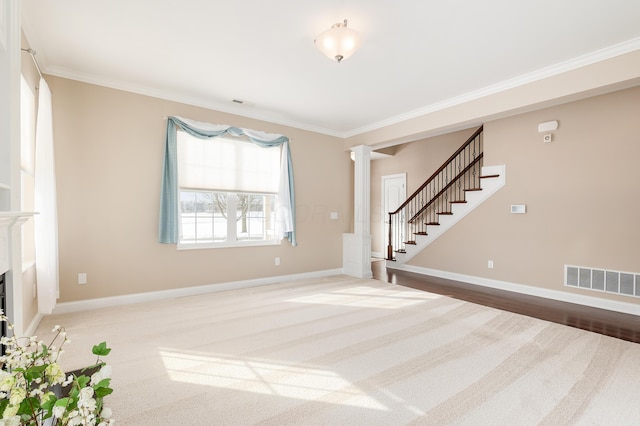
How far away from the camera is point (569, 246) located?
14.2ft

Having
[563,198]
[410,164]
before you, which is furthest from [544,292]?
[410,164]

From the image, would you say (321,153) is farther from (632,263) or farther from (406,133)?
(632,263)

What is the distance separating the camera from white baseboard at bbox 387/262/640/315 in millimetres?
3857

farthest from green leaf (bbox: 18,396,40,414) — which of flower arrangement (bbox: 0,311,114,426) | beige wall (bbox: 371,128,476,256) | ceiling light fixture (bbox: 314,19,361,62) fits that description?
beige wall (bbox: 371,128,476,256)

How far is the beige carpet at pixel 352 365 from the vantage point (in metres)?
1.87

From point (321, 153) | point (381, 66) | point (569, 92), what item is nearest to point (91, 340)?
point (381, 66)

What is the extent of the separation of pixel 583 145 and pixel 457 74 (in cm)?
217

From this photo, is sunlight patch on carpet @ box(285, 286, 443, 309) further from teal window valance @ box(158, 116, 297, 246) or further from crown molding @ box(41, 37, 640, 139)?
crown molding @ box(41, 37, 640, 139)

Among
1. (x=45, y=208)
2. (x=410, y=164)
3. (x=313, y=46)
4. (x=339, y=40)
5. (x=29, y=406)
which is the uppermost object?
(x=313, y=46)

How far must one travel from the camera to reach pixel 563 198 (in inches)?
172

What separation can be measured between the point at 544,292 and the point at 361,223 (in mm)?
3016

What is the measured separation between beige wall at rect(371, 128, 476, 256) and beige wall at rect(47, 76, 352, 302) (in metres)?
4.45

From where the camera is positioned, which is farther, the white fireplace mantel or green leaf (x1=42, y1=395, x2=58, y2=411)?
the white fireplace mantel

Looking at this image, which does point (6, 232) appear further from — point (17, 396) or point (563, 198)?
point (563, 198)
